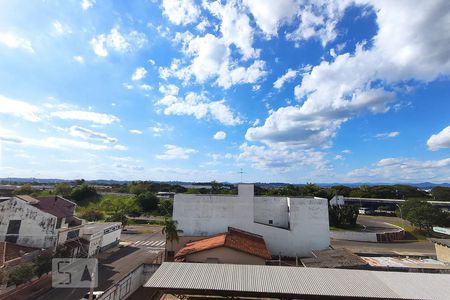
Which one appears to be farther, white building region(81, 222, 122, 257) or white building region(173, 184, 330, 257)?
white building region(81, 222, 122, 257)

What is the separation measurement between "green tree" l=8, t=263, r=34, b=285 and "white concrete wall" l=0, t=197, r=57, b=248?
363 inches

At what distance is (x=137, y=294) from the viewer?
92.6 ft

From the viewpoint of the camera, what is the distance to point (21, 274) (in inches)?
1165

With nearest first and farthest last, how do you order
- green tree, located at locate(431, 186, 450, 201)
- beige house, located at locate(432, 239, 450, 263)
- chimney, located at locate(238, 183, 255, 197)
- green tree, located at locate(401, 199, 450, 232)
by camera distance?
beige house, located at locate(432, 239, 450, 263) → chimney, located at locate(238, 183, 255, 197) → green tree, located at locate(401, 199, 450, 232) → green tree, located at locate(431, 186, 450, 201)

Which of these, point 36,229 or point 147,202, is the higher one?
point 147,202

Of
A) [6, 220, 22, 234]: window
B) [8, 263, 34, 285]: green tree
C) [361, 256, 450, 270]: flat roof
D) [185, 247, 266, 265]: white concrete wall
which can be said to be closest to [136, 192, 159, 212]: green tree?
[6, 220, 22, 234]: window

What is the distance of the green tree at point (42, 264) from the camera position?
3190 centimetres

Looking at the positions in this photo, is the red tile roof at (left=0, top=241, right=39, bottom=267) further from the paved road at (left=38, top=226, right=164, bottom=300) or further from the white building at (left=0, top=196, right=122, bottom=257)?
the paved road at (left=38, top=226, right=164, bottom=300)

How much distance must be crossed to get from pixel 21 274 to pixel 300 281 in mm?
27416

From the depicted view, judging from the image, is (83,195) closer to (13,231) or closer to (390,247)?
(13,231)

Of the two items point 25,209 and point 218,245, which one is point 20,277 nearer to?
point 25,209

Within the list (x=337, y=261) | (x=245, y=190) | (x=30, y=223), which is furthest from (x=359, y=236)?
(x=30, y=223)

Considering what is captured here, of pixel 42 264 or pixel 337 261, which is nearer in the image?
pixel 337 261

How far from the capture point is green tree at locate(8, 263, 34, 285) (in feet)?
95.5
